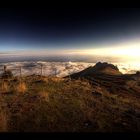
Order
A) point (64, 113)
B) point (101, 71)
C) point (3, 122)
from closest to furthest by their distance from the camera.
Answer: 1. point (3, 122)
2. point (64, 113)
3. point (101, 71)

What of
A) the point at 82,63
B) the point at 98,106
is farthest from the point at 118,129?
the point at 82,63

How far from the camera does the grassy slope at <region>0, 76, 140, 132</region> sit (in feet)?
18.0

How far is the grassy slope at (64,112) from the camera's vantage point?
5488mm

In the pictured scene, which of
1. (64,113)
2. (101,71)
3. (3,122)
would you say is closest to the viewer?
(3,122)

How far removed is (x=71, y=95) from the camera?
815 cm

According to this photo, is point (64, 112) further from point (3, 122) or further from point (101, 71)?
point (101, 71)

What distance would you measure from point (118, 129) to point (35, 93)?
402 centimetres

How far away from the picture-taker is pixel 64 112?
20.7 feet

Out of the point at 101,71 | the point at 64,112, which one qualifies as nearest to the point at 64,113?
the point at 64,112

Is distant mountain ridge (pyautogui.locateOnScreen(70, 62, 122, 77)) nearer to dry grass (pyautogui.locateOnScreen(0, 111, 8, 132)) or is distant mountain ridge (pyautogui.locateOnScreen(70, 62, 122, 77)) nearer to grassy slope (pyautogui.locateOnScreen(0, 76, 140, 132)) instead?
grassy slope (pyautogui.locateOnScreen(0, 76, 140, 132))

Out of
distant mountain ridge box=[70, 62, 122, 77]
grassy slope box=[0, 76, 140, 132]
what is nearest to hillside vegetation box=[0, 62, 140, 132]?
grassy slope box=[0, 76, 140, 132]

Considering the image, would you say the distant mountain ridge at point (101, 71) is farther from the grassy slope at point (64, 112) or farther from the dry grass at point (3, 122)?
the dry grass at point (3, 122)

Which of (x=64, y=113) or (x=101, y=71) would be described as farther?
(x=101, y=71)

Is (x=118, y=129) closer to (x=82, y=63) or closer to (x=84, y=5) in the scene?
(x=84, y=5)
